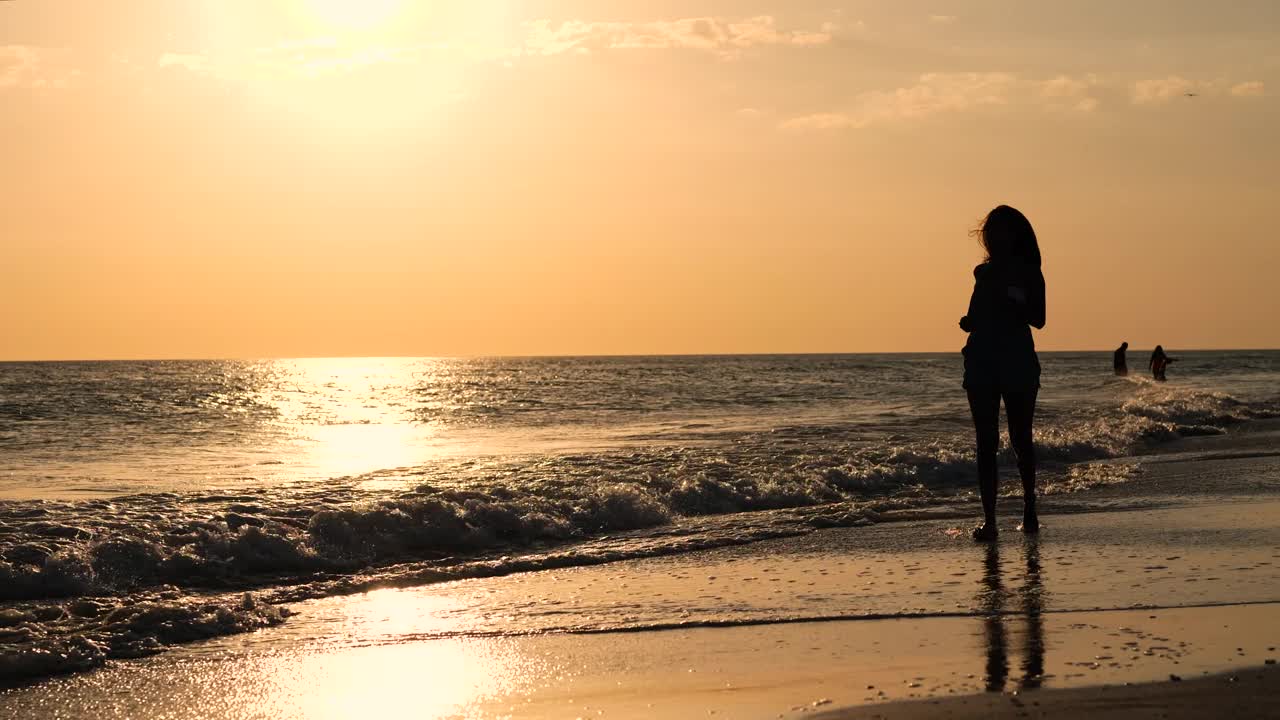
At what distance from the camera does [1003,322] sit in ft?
25.4

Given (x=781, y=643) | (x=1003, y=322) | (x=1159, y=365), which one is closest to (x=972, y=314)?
(x=1003, y=322)

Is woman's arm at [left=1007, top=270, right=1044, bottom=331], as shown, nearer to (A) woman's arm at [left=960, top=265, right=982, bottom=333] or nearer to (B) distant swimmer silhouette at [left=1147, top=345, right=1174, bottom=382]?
(A) woman's arm at [left=960, top=265, right=982, bottom=333]

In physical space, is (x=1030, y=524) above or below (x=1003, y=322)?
below

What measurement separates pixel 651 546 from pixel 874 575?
204 cm

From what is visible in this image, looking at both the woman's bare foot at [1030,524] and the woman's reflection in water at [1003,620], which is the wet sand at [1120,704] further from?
the woman's bare foot at [1030,524]

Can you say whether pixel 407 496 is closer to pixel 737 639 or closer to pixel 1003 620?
pixel 737 639

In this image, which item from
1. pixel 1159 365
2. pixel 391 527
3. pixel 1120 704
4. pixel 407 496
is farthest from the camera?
pixel 1159 365

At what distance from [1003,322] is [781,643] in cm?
329

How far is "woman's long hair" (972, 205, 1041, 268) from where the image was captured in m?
7.70

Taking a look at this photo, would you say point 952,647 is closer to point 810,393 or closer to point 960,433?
point 960,433

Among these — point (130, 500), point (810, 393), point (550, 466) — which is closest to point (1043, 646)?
point (130, 500)

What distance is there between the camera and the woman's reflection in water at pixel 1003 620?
455 cm

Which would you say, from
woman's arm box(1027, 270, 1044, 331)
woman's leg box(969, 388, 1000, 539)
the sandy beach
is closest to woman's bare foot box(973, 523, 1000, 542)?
woman's leg box(969, 388, 1000, 539)

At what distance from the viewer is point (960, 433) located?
1819 cm
